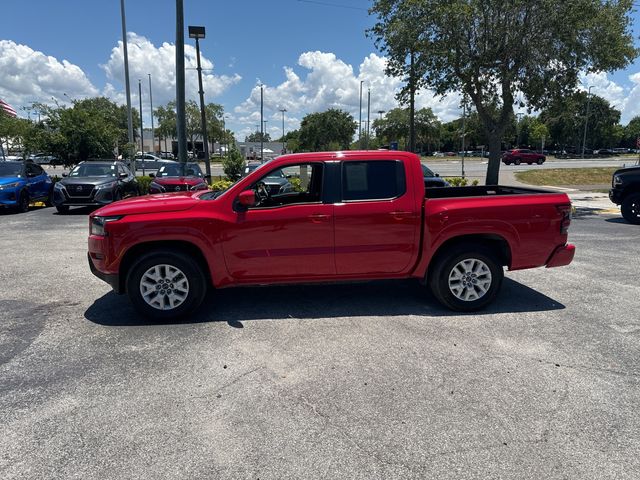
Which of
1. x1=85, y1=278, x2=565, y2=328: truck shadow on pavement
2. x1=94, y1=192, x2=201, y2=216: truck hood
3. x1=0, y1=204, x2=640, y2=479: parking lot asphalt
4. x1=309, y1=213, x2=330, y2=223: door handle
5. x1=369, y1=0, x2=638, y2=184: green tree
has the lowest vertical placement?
x1=0, y1=204, x2=640, y2=479: parking lot asphalt

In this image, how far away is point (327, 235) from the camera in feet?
16.6

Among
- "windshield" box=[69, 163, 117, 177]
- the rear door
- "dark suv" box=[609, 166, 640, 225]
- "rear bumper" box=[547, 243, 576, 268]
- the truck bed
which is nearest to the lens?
the rear door

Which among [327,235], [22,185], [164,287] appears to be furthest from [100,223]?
[22,185]

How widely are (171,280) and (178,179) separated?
10.4 m

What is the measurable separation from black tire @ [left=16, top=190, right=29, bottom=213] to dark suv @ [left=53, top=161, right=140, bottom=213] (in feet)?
3.73

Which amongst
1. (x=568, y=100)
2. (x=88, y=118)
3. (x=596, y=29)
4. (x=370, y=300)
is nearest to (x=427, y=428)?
(x=370, y=300)

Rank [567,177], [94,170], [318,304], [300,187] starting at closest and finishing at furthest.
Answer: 1. [318,304]
2. [300,187]
3. [94,170]
4. [567,177]

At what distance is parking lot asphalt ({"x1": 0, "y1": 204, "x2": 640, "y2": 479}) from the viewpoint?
2801 mm

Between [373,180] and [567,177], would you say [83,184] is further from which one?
[567,177]

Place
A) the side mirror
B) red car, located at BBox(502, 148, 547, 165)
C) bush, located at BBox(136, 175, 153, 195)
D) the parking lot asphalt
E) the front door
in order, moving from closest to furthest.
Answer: the parking lot asphalt, the side mirror, the front door, bush, located at BBox(136, 175, 153, 195), red car, located at BBox(502, 148, 547, 165)

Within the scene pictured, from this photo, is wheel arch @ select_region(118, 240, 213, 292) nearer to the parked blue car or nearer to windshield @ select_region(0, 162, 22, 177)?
the parked blue car

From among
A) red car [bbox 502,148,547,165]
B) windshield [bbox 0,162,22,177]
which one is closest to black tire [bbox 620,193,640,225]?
windshield [bbox 0,162,22,177]

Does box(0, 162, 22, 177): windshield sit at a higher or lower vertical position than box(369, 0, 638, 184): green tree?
lower

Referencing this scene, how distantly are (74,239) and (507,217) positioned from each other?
8.65m
